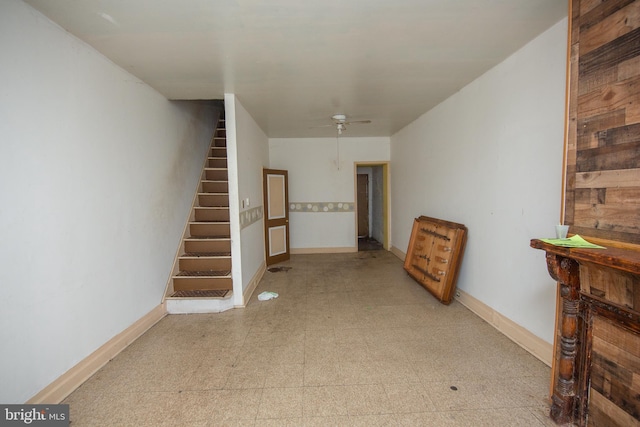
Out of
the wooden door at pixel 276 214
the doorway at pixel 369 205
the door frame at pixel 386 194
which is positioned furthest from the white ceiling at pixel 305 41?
the doorway at pixel 369 205

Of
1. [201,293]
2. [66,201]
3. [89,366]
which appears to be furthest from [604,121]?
[201,293]

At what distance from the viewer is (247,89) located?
329cm

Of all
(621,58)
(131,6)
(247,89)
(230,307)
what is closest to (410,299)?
(230,307)

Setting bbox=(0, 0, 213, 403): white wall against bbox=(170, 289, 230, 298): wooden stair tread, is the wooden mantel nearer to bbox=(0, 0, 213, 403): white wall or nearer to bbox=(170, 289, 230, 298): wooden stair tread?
bbox=(0, 0, 213, 403): white wall

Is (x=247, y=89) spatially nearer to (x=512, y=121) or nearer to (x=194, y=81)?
(x=194, y=81)

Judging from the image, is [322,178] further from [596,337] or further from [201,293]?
[596,337]

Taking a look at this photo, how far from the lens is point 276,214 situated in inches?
222

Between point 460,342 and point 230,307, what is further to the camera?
point 230,307

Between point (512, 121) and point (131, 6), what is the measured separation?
3.01 meters

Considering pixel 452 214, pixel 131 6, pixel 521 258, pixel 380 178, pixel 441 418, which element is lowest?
pixel 441 418

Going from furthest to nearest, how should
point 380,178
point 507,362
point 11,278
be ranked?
1. point 380,178
2. point 507,362
3. point 11,278

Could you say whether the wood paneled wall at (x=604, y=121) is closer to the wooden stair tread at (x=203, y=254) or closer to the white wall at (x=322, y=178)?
the wooden stair tread at (x=203, y=254)

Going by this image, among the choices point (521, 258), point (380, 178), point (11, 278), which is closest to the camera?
point (11, 278)

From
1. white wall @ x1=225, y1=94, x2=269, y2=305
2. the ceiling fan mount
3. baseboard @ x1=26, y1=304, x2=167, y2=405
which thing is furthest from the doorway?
baseboard @ x1=26, y1=304, x2=167, y2=405
